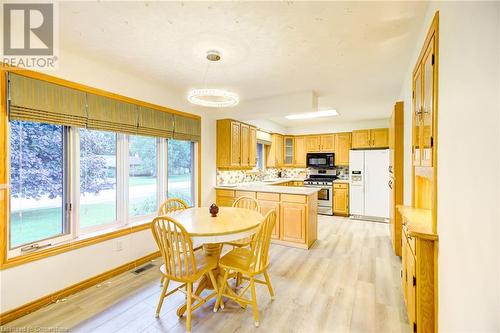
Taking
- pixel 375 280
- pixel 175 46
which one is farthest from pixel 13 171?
pixel 375 280

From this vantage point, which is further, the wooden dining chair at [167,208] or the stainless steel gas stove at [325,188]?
the stainless steel gas stove at [325,188]

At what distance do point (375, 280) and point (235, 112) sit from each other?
11.0 ft

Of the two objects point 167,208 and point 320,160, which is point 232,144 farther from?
point 320,160

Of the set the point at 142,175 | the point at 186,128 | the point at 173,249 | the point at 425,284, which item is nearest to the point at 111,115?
the point at 142,175

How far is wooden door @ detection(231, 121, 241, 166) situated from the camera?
14.8ft

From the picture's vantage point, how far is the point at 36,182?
2240 mm

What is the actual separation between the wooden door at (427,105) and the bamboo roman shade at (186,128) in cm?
309

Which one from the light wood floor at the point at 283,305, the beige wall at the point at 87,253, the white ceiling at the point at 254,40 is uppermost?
the white ceiling at the point at 254,40

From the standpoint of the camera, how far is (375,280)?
2.66 meters

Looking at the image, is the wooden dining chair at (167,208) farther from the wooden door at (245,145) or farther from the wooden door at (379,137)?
the wooden door at (379,137)

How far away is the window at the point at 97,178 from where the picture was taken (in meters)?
2.62

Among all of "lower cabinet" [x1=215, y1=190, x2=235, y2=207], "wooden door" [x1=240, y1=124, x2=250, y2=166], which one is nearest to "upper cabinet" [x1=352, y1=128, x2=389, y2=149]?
"wooden door" [x1=240, y1=124, x2=250, y2=166]

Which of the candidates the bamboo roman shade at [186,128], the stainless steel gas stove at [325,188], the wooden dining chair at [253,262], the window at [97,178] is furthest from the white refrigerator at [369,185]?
the window at [97,178]

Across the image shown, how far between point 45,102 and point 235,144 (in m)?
2.95
